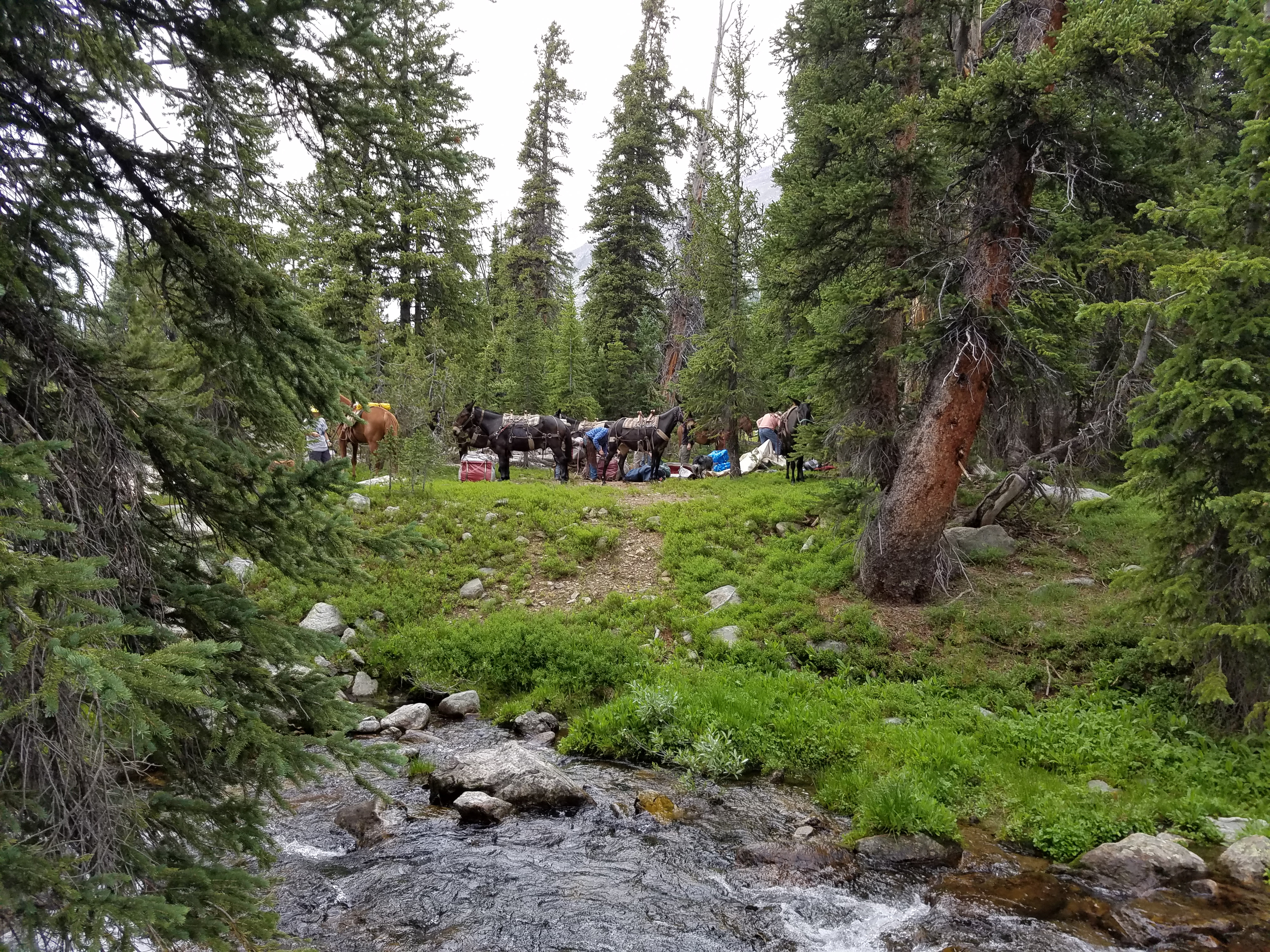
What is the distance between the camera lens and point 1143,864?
18.6 ft

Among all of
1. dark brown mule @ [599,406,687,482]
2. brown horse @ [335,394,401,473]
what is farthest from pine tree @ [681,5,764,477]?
brown horse @ [335,394,401,473]

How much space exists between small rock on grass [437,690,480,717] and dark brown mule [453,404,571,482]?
10.9 metres

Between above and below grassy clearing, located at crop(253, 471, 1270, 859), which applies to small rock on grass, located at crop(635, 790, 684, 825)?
below

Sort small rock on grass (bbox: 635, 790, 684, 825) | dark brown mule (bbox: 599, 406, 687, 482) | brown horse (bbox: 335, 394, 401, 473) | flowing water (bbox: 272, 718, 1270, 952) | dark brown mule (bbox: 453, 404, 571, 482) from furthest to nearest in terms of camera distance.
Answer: dark brown mule (bbox: 453, 404, 571, 482) → dark brown mule (bbox: 599, 406, 687, 482) → brown horse (bbox: 335, 394, 401, 473) → small rock on grass (bbox: 635, 790, 684, 825) → flowing water (bbox: 272, 718, 1270, 952)

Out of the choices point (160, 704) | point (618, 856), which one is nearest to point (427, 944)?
point (618, 856)

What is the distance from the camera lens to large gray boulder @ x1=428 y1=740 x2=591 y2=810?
278 inches

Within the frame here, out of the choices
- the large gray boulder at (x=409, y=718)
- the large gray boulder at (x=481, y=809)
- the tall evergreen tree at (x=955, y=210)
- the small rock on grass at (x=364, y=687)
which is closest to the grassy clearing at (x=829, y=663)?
the small rock on grass at (x=364, y=687)

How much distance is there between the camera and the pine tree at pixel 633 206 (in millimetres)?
32375

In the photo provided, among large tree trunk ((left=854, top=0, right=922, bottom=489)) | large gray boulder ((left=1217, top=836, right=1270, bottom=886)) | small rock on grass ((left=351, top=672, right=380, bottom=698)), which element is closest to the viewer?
large gray boulder ((left=1217, top=836, right=1270, bottom=886))

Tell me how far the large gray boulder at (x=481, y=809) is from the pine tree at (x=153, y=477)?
8.91ft

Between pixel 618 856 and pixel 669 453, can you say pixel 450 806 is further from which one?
pixel 669 453

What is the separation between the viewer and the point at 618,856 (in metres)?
6.21

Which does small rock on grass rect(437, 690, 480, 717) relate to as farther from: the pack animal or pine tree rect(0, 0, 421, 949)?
the pack animal

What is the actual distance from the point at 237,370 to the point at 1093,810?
7791 mm
